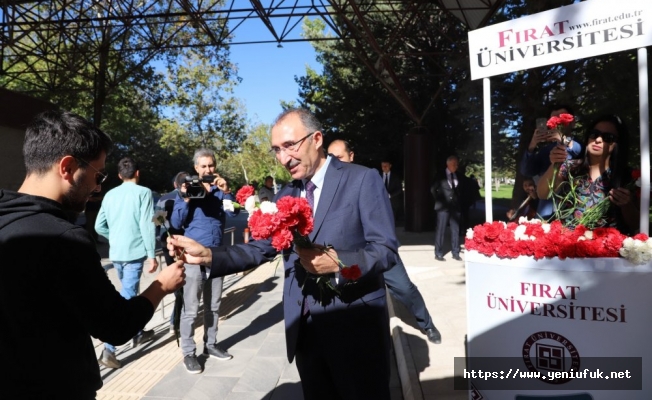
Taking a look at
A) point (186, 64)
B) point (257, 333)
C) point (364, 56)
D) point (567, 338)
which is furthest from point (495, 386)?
point (186, 64)

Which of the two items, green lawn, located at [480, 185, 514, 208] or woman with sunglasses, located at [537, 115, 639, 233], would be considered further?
green lawn, located at [480, 185, 514, 208]

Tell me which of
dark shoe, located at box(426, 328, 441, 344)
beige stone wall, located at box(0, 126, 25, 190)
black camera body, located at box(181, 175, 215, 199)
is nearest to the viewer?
black camera body, located at box(181, 175, 215, 199)

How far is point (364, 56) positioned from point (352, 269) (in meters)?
12.1

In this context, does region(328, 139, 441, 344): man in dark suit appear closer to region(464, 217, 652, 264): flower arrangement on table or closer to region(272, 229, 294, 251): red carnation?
region(464, 217, 652, 264): flower arrangement on table

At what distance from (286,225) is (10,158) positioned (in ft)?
35.1

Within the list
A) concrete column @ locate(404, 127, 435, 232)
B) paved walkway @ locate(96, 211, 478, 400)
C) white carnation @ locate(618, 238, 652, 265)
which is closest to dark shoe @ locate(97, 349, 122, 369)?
paved walkway @ locate(96, 211, 478, 400)

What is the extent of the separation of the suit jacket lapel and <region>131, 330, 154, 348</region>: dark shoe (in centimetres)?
362

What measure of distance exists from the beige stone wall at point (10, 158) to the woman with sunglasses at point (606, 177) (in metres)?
10.9

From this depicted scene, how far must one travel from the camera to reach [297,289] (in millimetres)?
2416

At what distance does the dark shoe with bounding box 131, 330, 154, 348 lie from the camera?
5.12m

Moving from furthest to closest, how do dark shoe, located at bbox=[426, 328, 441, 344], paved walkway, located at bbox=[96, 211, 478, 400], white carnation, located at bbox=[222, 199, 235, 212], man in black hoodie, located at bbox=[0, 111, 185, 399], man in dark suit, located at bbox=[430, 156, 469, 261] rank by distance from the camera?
man in dark suit, located at bbox=[430, 156, 469, 261] → dark shoe, located at bbox=[426, 328, 441, 344] → white carnation, located at bbox=[222, 199, 235, 212] → paved walkway, located at bbox=[96, 211, 478, 400] → man in black hoodie, located at bbox=[0, 111, 185, 399]

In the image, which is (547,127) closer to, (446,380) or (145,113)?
(446,380)

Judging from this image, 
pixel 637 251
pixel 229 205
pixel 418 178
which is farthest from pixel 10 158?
pixel 637 251

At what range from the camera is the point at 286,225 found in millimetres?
1900
